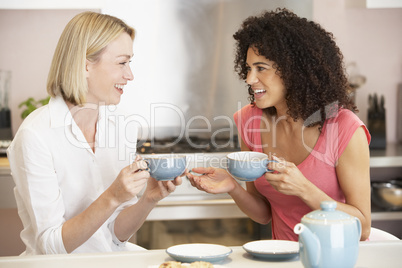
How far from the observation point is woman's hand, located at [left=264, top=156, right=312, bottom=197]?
5.04 feet

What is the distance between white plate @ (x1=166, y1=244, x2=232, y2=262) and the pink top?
539 millimetres

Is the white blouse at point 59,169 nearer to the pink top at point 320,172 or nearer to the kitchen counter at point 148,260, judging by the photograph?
the kitchen counter at point 148,260

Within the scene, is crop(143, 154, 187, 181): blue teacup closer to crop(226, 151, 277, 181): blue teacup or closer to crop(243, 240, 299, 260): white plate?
crop(226, 151, 277, 181): blue teacup

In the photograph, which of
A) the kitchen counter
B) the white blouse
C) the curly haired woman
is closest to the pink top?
the curly haired woman

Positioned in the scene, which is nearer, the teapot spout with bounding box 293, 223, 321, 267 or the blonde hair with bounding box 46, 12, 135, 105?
the teapot spout with bounding box 293, 223, 321, 267

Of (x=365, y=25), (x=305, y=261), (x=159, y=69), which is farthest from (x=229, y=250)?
(x=365, y=25)

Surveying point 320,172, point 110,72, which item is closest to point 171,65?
point 110,72

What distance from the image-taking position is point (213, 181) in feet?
5.78

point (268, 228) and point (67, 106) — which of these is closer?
point (67, 106)

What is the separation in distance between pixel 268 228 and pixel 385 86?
4.48ft

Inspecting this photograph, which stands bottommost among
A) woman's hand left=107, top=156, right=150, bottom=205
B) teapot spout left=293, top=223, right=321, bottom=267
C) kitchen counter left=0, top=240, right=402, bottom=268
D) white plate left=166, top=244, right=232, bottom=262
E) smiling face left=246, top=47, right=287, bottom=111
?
kitchen counter left=0, top=240, right=402, bottom=268

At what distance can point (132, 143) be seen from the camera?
1909 mm

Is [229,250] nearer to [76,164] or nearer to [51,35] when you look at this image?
[76,164]

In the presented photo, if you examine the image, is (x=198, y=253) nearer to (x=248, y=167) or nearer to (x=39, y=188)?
(x=248, y=167)
